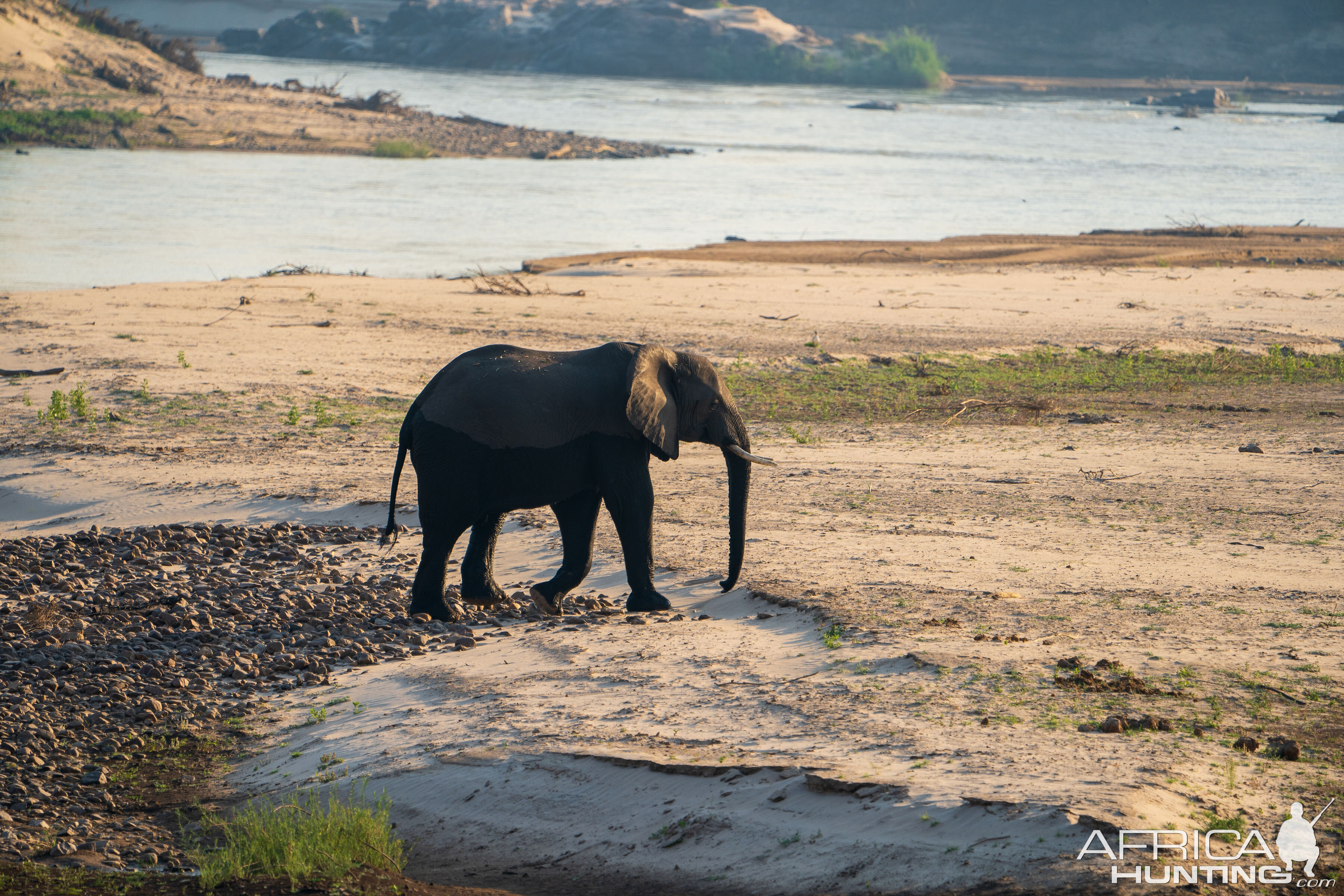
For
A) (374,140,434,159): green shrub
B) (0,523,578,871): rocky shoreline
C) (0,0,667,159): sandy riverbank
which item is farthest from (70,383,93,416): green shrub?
(374,140,434,159): green shrub

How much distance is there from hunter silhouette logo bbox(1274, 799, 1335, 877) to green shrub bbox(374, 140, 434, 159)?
4492 cm

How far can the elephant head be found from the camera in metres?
8.16

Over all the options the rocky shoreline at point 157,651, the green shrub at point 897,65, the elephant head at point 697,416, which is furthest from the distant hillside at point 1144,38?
the rocky shoreline at point 157,651

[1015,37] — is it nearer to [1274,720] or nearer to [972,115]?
[972,115]

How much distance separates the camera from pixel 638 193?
40.7 m

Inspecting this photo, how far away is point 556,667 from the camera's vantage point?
7.19m

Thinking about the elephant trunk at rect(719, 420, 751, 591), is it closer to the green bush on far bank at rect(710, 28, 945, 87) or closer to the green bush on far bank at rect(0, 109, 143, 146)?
the green bush on far bank at rect(0, 109, 143, 146)

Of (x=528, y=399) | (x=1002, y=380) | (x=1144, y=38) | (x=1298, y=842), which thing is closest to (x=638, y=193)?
(x=1002, y=380)

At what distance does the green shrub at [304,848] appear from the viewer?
5.15m

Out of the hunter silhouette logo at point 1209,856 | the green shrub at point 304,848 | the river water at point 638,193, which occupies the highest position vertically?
the river water at point 638,193

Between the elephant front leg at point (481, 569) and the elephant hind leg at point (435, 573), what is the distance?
235 mm

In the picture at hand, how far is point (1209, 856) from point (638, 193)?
37.3 meters

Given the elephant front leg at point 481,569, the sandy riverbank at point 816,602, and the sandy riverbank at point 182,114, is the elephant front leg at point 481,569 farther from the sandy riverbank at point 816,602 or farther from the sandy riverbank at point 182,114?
the sandy riverbank at point 182,114

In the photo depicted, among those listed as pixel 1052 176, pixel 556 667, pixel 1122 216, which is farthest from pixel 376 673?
pixel 1052 176
